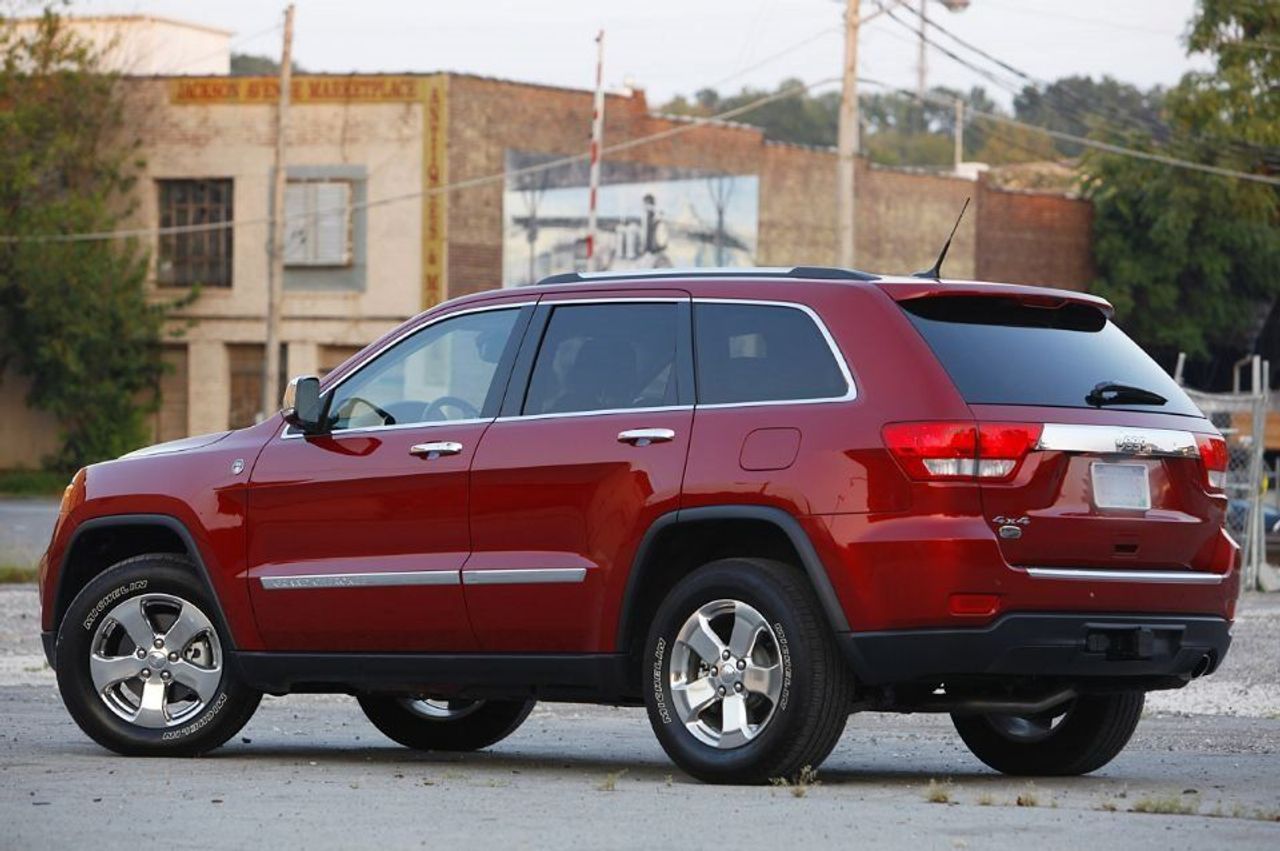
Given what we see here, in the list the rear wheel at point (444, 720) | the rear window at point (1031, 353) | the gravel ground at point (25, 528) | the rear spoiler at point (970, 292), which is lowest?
the gravel ground at point (25, 528)

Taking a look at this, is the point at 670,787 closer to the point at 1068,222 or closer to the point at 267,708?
the point at 267,708

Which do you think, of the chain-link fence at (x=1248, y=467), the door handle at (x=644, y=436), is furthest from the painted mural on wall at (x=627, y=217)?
the door handle at (x=644, y=436)

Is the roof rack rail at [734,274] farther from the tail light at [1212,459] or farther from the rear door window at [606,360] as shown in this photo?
the tail light at [1212,459]

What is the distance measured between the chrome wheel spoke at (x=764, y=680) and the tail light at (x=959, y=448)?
86 centimetres

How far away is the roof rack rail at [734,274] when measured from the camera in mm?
9036

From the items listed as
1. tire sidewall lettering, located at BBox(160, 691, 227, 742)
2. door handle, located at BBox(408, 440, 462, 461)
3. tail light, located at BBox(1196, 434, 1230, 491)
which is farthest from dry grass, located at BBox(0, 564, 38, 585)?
tail light, located at BBox(1196, 434, 1230, 491)

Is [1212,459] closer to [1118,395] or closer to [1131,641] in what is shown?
[1118,395]

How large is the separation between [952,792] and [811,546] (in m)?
1.01

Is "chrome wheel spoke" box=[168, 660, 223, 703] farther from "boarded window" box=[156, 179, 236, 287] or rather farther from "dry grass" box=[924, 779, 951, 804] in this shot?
"boarded window" box=[156, 179, 236, 287]

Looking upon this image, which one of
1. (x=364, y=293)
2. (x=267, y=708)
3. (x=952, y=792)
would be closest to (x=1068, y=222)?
(x=364, y=293)

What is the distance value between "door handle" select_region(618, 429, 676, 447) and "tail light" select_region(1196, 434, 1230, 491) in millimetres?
1898

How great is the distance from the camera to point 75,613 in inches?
406

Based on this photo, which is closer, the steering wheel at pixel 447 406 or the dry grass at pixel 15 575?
the steering wheel at pixel 447 406

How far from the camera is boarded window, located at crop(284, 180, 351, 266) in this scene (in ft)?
154
